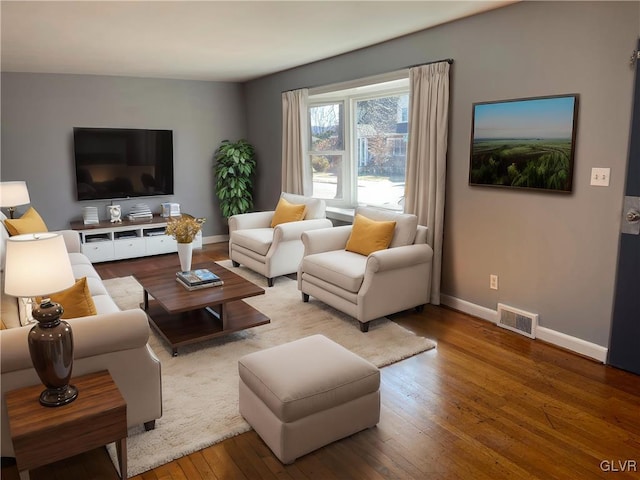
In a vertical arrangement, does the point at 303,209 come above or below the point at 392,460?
above

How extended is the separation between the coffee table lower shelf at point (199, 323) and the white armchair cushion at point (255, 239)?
1.19 meters

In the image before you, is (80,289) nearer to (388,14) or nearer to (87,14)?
(87,14)

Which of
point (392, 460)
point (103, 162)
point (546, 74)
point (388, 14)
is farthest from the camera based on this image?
point (103, 162)

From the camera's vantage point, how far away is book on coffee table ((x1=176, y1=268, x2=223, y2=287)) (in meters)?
3.70

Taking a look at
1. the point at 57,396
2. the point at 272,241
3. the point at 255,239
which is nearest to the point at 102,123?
the point at 255,239

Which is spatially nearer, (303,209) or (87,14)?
(87,14)

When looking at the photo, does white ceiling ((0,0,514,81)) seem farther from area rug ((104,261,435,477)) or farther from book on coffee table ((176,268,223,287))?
area rug ((104,261,435,477))

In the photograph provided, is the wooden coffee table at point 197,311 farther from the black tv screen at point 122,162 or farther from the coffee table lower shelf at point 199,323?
the black tv screen at point 122,162

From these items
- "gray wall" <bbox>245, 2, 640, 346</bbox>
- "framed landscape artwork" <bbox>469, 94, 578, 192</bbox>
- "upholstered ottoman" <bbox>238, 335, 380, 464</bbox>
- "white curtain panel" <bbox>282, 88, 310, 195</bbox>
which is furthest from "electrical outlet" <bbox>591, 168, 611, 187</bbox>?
"white curtain panel" <bbox>282, 88, 310, 195</bbox>

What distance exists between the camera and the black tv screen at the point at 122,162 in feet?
20.1

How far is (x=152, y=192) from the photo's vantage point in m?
6.70

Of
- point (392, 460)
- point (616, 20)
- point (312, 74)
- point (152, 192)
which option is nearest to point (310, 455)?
point (392, 460)

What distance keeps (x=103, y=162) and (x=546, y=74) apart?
5270 mm

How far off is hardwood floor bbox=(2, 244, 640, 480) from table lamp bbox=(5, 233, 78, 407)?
1.73ft
